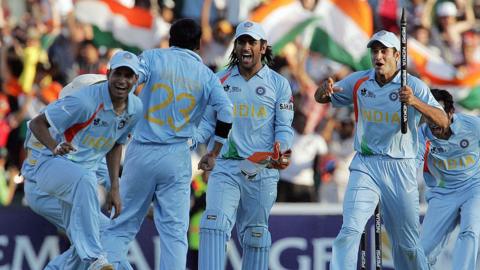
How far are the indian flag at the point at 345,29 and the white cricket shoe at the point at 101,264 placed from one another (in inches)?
321

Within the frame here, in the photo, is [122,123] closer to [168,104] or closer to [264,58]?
[168,104]

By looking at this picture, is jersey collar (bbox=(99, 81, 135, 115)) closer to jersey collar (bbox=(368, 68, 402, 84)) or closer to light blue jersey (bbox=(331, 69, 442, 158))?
light blue jersey (bbox=(331, 69, 442, 158))

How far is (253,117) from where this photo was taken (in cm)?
1245

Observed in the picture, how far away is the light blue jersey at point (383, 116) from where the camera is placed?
12.2 m

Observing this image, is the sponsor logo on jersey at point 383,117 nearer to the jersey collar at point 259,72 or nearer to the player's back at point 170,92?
the jersey collar at point 259,72

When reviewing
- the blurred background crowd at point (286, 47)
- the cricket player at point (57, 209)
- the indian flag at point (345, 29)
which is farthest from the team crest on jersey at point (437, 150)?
the indian flag at point (345, 29)

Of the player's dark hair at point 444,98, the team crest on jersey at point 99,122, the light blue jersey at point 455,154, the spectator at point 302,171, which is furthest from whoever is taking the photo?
the spectator at point 302,171

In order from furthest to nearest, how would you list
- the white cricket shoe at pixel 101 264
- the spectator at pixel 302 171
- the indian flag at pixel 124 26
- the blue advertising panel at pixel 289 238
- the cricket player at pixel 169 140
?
the indian flag at pixel 124 26 → the spectator at pixel 302 171 → the blue advertising panel at pixel 289 238 → the cricket player at pixel 169 140 → the white cricket shoe at pixel 101 264

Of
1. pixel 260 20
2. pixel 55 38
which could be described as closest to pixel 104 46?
pixel 55 38

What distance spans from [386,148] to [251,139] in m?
1.31

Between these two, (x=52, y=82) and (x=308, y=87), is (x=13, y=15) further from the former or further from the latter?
(x=308, y=87)

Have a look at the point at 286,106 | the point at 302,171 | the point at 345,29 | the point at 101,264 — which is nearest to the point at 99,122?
the point at 101,264

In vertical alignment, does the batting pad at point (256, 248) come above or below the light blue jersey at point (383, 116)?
below

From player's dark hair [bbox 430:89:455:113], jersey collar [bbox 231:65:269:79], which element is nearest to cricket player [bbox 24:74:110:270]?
jersey collar [bbox 231:65:269:79]
